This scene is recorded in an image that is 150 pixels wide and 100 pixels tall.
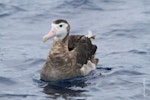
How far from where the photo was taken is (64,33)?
12.5 meters

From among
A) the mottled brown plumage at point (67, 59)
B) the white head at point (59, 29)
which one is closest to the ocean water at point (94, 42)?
the mottled brown plumage at point (67, 59)

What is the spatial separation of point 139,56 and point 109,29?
2408mm

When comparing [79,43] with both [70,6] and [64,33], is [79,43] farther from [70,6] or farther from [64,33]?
[70,6]

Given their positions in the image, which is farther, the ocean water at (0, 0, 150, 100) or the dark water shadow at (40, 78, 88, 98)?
the ocean water at (0, 0, 150, 100)

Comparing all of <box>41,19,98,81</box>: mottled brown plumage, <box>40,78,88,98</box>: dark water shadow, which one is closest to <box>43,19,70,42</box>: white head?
<box>41,19,98,81</box>: mottled brown plumage

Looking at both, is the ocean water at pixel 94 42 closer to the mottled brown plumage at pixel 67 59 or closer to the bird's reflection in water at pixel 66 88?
the bird's reflection in water at pixel 66 88

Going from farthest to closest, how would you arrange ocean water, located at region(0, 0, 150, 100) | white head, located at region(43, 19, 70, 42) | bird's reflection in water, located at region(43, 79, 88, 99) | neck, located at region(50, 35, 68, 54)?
neck, located at region(50, 35, 68, 54)
white head, located at region(43, 19, 70, 42)
ocean water, located at region(0, 0, 150, 100)
bird's reflection in water, located at region(43, 79, 88, 99)

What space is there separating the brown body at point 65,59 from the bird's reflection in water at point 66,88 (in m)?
0.12

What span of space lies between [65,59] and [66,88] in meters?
0.73

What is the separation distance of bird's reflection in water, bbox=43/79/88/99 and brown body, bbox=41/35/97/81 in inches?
4.6

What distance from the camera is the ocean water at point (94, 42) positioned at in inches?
460

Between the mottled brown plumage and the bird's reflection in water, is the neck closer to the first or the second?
the mottled brown plumage

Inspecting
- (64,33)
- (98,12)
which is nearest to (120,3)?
(98,12)

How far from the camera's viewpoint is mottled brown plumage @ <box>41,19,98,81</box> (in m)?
12.4
